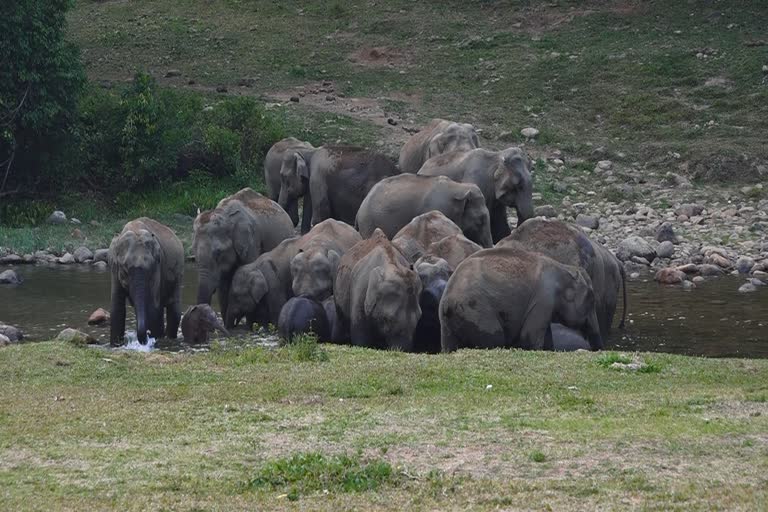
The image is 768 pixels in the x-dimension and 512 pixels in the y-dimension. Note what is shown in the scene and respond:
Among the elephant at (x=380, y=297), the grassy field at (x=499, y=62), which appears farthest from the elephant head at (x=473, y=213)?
the grassy field at (x=499, y=62)

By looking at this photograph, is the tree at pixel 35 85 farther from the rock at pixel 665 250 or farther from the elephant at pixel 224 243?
the rock at pixel 665 250

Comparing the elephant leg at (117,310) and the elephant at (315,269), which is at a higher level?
the elephant at (315,269)

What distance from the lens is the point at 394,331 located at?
716 inches

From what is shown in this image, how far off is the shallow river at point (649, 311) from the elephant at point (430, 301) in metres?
2.46

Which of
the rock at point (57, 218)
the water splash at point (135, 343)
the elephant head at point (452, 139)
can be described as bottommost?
the rock at point (57, 218)

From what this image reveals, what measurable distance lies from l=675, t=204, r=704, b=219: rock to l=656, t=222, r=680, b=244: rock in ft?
6.42

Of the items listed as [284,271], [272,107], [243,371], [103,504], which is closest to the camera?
[103,504]

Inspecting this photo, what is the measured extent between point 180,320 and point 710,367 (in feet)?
29.9

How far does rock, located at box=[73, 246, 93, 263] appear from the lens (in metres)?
28.6

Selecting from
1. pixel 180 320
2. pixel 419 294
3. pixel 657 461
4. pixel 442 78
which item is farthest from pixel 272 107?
pixel 657 461

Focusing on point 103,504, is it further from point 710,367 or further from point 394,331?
point 394,331

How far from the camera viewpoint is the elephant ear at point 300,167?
92.1 feet

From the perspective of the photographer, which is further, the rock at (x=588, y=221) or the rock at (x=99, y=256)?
the rock at (x=588, y=221)

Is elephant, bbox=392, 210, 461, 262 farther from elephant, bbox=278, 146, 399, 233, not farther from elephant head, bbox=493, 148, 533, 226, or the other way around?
elephant, bbox=278, 146, 399, 233
